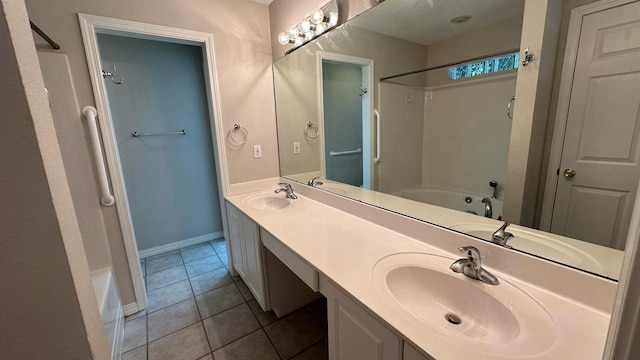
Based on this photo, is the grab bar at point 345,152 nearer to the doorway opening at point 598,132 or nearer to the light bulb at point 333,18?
the light bulb at point 333,18

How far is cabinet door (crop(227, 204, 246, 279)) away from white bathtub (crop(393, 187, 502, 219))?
50.5 inches

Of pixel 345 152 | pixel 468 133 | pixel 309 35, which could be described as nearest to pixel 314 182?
pixel 345 152

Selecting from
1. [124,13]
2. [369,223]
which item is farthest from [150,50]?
[369,223]

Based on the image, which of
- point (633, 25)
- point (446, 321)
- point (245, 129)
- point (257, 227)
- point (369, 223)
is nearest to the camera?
point (633, 25)

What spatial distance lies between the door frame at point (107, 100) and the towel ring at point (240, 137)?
71mm

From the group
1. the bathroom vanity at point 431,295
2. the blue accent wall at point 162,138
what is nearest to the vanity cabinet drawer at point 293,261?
the bathroom vanity at point 431,295

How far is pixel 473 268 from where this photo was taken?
36.5 inches

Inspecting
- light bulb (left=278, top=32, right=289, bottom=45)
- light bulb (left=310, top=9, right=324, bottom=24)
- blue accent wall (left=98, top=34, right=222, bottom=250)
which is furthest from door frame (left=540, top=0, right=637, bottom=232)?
blue accent wall (left=98, top=34, right=222, bottom=250)

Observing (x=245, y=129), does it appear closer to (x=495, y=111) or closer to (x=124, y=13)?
(x=124, y=13)

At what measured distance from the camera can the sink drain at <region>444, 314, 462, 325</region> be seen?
0.90m

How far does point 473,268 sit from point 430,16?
3.65 ft

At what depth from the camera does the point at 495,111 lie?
0.99 m

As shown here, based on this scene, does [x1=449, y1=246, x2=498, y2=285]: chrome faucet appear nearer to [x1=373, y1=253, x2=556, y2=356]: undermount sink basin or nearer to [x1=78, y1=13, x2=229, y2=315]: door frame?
[x1=373, y1=253, x2=556, y2=356]: undermount sink basin

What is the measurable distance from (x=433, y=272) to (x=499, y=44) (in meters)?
0.89
